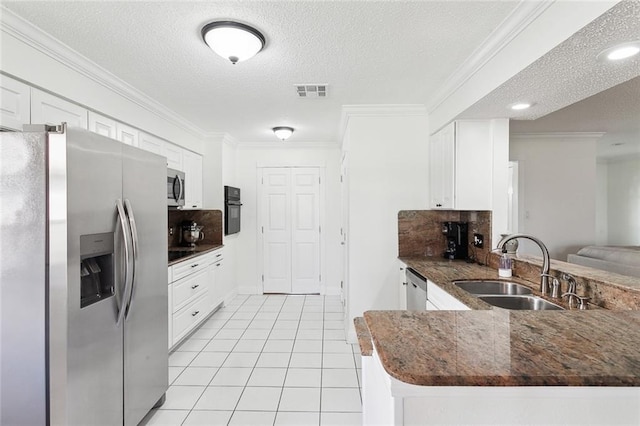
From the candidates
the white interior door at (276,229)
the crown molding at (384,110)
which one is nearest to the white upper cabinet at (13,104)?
the crown molding at (384,110)

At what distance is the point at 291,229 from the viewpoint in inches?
205

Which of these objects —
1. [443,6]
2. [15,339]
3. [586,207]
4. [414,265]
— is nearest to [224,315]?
[414,265]

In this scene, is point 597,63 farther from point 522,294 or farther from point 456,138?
point 522,294

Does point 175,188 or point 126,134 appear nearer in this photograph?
point 126,134

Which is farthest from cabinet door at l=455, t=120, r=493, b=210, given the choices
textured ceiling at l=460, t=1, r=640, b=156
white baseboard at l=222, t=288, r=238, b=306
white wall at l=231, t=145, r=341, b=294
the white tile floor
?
white baseboard at l=222, t=288, r=238, b=306

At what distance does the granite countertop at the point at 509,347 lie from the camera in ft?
2.29

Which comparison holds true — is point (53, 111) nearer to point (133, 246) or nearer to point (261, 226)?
point (133, 246)

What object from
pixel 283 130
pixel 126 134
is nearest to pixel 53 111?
pixel 126 134

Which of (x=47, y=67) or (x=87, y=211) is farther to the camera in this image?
(x=47, y=67)

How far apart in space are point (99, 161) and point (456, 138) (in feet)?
8.63

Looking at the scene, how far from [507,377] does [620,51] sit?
170 centimetres

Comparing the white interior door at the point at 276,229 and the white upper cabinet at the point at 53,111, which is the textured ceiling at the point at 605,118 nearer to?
the white interior door at the point at 276,229

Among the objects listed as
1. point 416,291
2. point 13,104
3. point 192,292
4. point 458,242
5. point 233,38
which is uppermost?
point 233,38

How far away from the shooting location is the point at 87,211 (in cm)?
153
